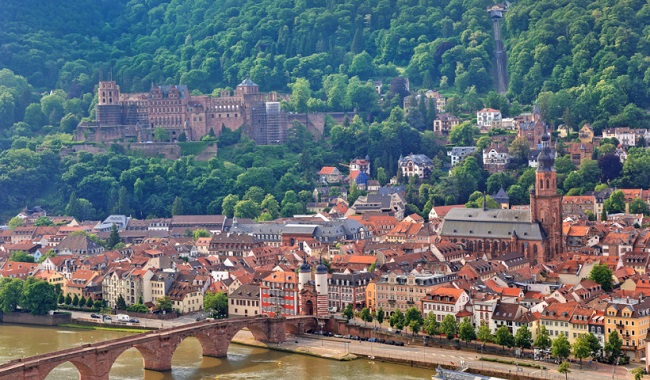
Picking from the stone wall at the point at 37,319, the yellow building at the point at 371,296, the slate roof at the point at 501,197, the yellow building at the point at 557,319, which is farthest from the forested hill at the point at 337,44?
the yellow building at the point at 557,319

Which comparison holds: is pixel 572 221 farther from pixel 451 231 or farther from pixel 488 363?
pixel 488 363

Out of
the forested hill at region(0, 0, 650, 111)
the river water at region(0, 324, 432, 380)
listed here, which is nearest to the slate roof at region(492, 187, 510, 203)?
the forested hill at region(0, 0, 650, 111)

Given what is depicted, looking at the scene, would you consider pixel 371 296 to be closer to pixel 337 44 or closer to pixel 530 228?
pixel 530 228

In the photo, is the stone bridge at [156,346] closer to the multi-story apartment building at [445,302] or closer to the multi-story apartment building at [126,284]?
the multi-story apartment building at [445,302]

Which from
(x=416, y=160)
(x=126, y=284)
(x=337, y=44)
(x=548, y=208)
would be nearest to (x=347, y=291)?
(x=126, y=284)

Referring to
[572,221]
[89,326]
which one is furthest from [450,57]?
[89,326]

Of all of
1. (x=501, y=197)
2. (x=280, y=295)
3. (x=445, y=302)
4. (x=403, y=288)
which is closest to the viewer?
(x=445, y=302)

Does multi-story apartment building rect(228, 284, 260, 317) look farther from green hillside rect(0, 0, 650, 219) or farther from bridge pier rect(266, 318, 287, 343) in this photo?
green hillside rect(0, 0, 650, 219)
